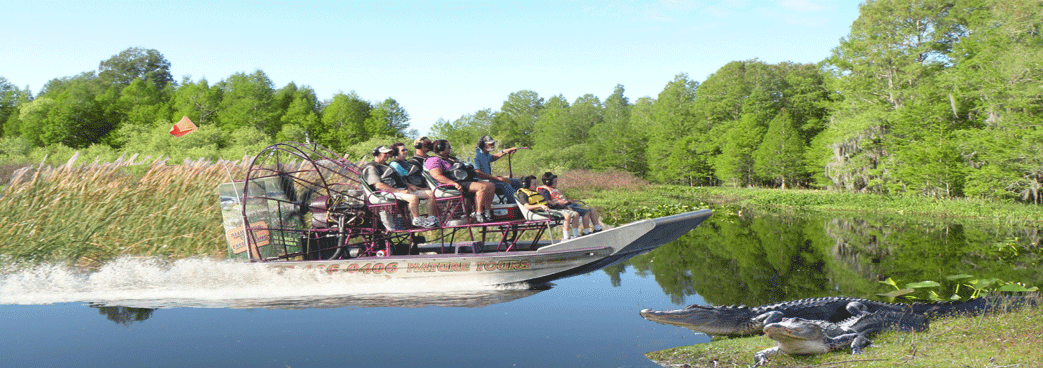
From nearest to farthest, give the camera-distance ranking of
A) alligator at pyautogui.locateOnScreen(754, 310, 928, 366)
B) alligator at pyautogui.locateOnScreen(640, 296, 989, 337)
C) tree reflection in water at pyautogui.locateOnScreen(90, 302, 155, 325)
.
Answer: alligator at pyautogui.locateOnScreen(754, 310, 928, 366), alligator at pyautogui.locateOnScreen(640, 296, 989, 337), tree reflection in water at pyautogui.locateOnScreen(90, 302, 155, 325)

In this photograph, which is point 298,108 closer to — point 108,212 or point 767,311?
point 108,212

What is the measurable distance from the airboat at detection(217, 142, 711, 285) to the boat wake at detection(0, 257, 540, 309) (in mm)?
202

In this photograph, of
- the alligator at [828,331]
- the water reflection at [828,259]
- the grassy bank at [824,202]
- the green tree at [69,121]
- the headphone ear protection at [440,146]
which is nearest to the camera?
the alligator at [828,331]

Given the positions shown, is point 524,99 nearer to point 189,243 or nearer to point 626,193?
point 626,193

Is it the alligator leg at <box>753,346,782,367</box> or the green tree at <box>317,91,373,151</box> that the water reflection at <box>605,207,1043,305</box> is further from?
the green tree at <box>317,91,373,151</box>

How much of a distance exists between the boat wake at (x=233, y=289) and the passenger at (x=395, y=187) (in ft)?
3.38

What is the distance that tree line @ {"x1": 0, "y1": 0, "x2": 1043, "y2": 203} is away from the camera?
26.9 metres

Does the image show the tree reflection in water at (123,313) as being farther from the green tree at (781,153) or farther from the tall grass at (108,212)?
the green tree at (781,153)

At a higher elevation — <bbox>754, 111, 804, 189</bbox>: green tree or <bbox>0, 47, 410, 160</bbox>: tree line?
<bbox>0, 47, 410, 160</bbox>: tree line

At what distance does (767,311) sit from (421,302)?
5.06 metres

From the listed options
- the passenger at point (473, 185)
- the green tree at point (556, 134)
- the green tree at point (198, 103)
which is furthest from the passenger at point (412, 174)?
the green tree at point (198, 103)

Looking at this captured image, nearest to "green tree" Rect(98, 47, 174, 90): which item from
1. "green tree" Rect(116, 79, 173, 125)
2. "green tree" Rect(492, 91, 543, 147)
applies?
"green tree" Rect(116, 79, 173, 125)

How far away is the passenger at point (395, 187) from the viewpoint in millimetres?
10305

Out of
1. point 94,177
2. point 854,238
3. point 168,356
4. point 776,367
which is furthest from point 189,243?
point 854,238
